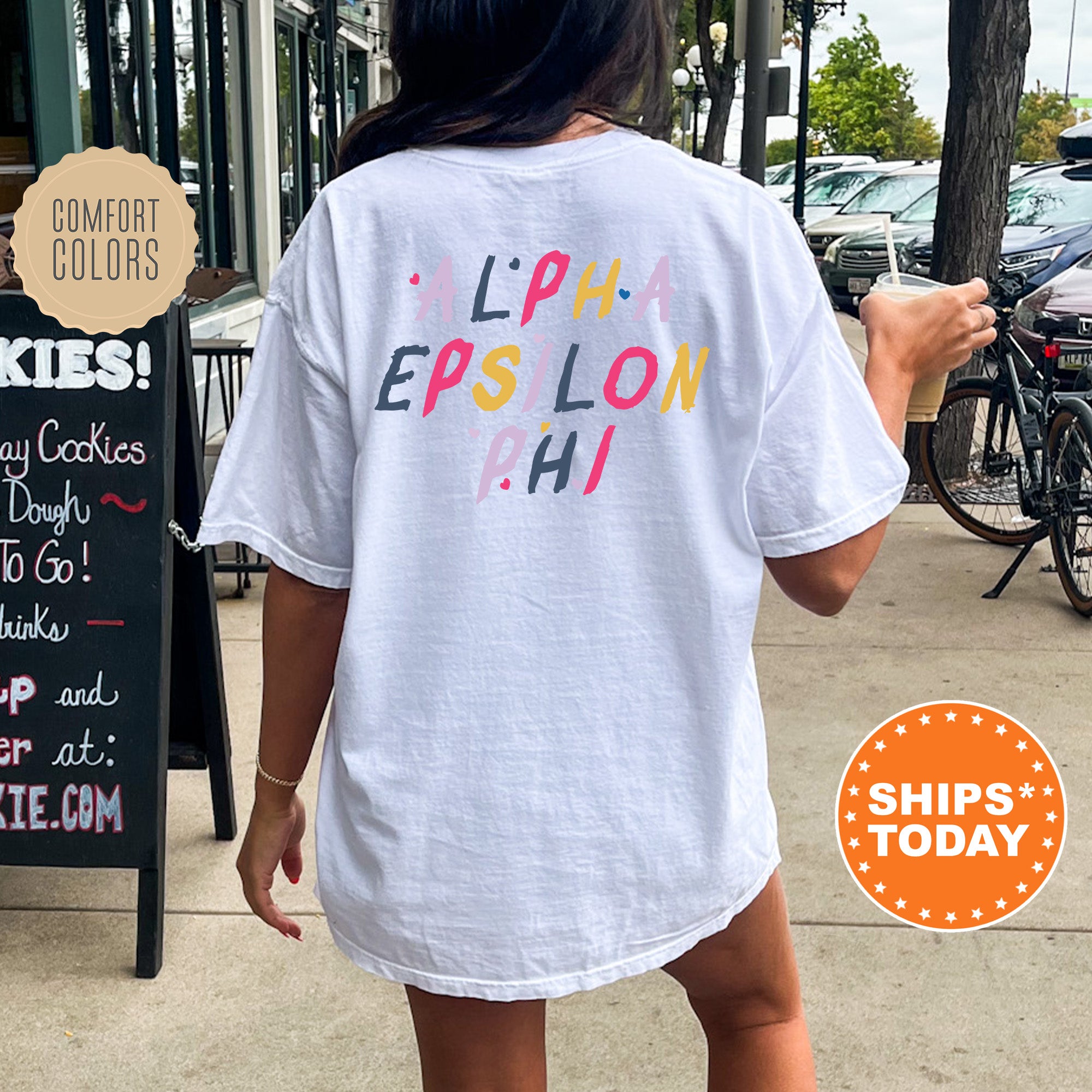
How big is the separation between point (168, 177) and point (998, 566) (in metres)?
4.28

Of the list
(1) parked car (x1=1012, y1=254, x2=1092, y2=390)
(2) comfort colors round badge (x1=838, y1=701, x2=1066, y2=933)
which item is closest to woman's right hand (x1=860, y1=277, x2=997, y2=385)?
(2) comfort colors round badge (x1=838, y1=701, x2=1066, y2=933)

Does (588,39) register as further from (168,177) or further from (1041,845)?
(1041,845)

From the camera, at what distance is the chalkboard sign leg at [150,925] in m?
3.11

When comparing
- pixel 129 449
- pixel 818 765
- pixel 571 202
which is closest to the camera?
pixel 571 202

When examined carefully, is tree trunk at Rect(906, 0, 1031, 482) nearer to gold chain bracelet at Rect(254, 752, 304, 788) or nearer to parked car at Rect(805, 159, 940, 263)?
gold chain bracelet at Rect(254, 752, 304, 788)

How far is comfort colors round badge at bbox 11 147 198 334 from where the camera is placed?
3.23m

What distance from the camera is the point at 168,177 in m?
3.44

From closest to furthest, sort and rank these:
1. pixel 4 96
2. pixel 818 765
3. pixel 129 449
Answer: pixel 129 449
pixel 818 765
pixel 4 96

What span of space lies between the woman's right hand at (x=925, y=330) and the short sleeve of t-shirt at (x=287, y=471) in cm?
62

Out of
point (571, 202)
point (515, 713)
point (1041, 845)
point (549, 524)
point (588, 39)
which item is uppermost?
point (588, 39)

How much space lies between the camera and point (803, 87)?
22.0 meters

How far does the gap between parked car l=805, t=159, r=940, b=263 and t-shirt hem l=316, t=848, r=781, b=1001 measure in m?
18.7

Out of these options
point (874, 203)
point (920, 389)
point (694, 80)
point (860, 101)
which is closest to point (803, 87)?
point (874, 203)

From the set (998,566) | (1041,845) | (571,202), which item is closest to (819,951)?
(1041,845)
